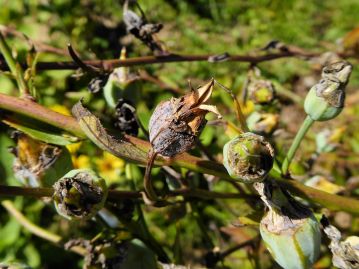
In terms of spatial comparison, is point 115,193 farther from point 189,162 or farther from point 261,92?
point 261,92

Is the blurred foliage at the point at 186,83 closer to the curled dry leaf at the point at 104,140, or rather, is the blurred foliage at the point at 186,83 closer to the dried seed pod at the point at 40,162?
the dried seed pod at the point at 40,162

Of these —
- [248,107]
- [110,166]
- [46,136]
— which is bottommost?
[110,166]

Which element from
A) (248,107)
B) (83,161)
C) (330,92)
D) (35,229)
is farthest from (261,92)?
(83,161)

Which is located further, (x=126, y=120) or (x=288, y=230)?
(x=126, y=120)

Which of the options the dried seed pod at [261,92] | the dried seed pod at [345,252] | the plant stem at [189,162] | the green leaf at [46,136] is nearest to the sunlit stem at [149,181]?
the plant stem at [189,162]

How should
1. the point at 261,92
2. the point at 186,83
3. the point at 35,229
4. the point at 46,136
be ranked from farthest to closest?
the point at 186,83 < the point at 35,229 < the point at 261,92 < the point at 46,136

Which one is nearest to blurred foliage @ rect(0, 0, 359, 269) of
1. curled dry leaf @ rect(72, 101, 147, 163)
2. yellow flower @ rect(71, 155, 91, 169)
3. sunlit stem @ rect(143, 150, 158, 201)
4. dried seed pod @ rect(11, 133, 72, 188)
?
yellow flower @ rect(71, 155, 91, 169)
